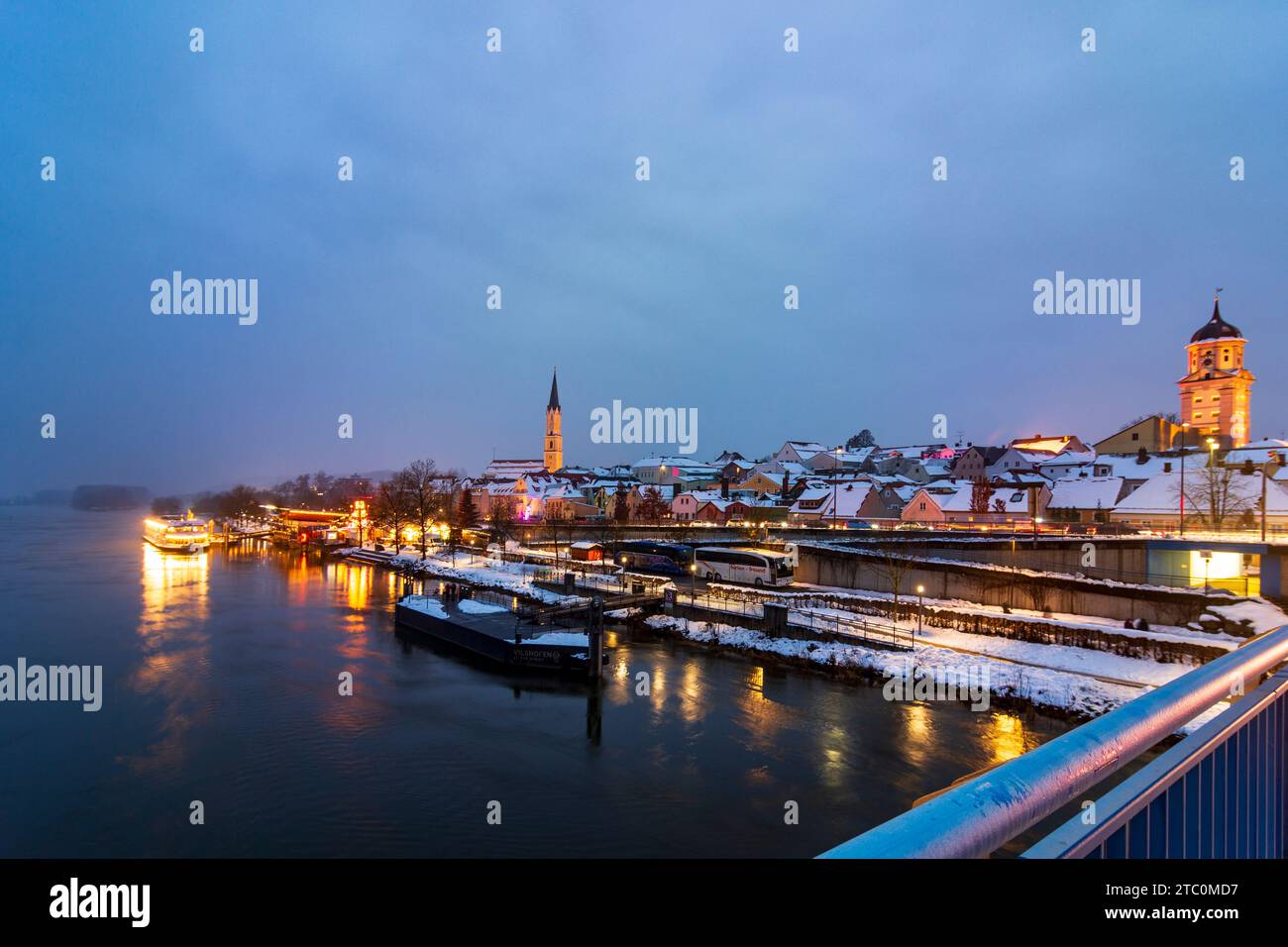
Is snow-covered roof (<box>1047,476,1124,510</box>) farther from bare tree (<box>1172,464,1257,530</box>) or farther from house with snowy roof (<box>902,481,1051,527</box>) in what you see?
bare tree (<box>1172,464,1257,530</box>)

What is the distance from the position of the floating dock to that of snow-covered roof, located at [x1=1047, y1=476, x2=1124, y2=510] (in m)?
33.4

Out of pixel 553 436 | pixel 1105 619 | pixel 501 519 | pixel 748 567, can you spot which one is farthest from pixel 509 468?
pixel 1105 619

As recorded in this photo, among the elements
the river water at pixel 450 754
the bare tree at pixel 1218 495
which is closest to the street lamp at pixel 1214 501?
the bare tree at pixel 1218 495

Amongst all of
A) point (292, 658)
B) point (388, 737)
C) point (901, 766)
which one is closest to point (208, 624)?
point (292, 658)

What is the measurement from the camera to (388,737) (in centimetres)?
1638

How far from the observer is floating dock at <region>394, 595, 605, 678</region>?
22047 mm

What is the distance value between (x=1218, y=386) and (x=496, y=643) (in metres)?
72.9

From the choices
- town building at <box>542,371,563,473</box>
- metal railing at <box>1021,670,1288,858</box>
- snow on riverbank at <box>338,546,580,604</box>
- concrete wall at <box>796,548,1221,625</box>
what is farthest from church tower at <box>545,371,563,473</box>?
metal railing at <box>1021,670,1288,858</box>

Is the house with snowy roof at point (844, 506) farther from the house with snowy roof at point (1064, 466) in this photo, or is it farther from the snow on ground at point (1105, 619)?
the snow on ground at point (1105, 619)

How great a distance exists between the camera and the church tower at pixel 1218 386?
2484 inches

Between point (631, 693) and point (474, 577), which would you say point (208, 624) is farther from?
point (631, 693)

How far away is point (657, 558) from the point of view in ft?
134

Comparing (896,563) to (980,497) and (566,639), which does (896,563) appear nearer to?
(566,639)
